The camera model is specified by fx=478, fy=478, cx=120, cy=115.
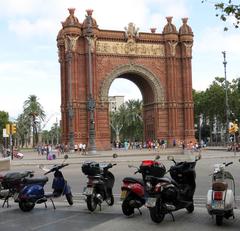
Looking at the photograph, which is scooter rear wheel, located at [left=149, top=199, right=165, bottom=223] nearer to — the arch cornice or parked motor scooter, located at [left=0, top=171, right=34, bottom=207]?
parked motor scooter, located at [left=0, top=171, right=34, bottom=207]

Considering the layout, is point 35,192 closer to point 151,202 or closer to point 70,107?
point 151,202

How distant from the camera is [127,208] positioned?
10.2 meters

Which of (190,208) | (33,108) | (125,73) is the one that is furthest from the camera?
(33,108)

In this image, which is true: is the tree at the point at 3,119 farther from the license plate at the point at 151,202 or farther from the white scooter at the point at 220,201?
the white scooter at the point at 220,201

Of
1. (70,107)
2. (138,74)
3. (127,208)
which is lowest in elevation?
(127,208)

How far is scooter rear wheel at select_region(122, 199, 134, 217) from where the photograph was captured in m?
10.2

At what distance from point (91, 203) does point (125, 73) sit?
52.6 m

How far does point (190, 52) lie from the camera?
2527 inches

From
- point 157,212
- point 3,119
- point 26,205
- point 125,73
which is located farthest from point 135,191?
point 3,119

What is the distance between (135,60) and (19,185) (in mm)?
51446

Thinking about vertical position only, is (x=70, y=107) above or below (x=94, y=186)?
above

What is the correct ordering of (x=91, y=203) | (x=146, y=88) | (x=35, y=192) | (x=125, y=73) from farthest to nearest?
1. (x=146, y=88)
2. (x=125, y=73)
3. (x=35, y=192)
4. (x=91, y=203)

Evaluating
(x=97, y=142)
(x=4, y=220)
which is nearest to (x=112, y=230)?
(x=4, y=220)

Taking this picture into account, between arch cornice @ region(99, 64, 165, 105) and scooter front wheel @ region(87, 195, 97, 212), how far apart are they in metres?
49.5
